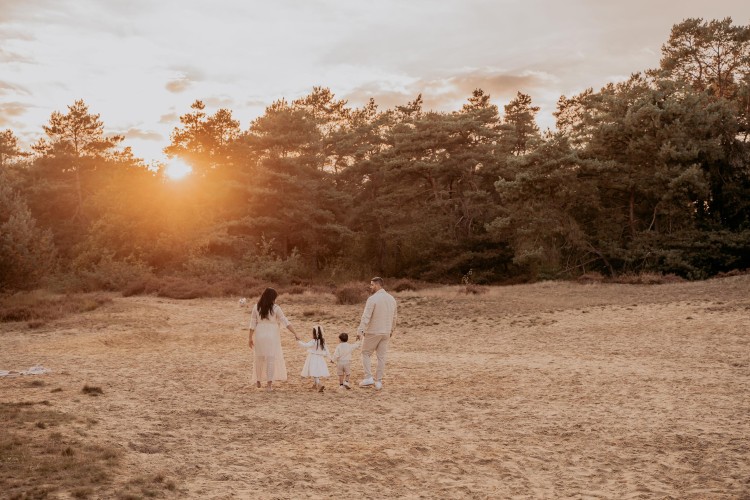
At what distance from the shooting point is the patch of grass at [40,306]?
21.1 metres

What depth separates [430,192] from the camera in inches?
1684

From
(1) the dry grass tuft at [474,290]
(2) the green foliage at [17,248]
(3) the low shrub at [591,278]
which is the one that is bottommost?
(1) the dry grass tuft at [474,290]

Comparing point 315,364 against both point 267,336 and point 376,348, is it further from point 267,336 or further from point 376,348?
point 376,348

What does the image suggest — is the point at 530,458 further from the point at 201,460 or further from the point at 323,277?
the point at 323,277

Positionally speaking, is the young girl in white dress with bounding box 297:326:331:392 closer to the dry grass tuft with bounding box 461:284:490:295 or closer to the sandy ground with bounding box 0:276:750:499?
the sandy ground with bounding box 0:276:750:499

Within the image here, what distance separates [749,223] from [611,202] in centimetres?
676

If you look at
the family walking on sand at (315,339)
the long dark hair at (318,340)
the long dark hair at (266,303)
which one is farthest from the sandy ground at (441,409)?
the long dark hair at (266,303)

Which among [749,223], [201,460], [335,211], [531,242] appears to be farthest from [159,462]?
[335,211]

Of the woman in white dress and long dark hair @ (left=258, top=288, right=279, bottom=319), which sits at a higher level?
long dark hair @ (left=258, top=288, right=279, bottom=319)

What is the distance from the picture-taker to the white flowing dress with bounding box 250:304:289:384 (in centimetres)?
1120

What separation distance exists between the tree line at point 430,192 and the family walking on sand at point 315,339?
666 inches

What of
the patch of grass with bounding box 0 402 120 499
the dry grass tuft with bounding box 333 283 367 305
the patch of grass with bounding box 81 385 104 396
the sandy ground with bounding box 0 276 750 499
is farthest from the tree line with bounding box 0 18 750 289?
the patch of grass with bounding box 0 402 120 499

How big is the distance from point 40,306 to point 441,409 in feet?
59.3

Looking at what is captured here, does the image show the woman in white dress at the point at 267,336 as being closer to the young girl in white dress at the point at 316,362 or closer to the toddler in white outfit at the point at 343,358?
the young girl in white dress at the point at 316,362
